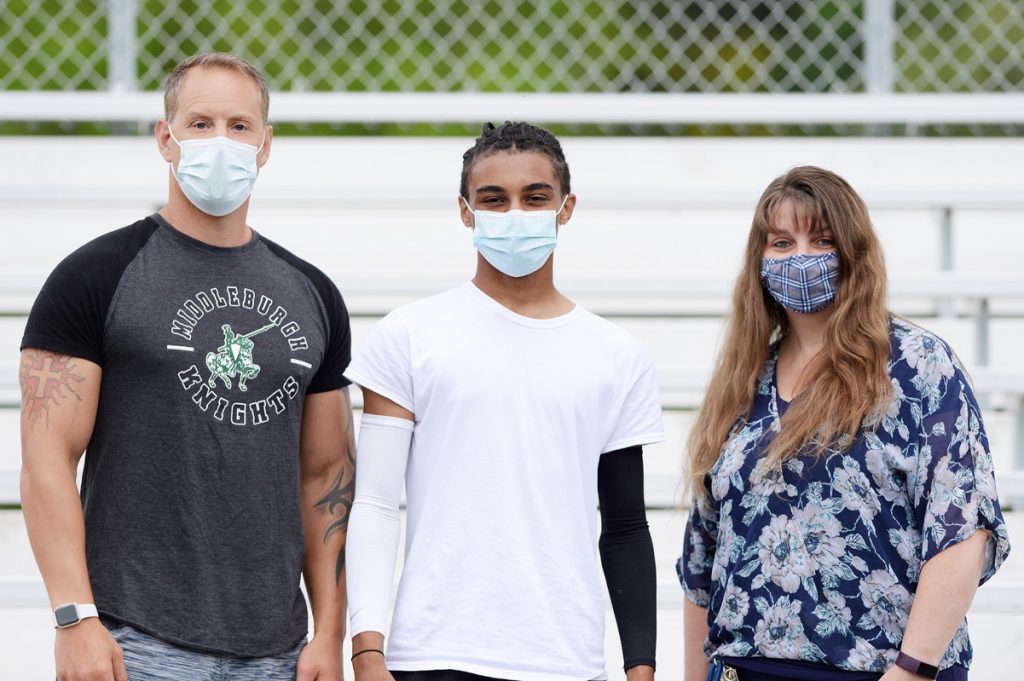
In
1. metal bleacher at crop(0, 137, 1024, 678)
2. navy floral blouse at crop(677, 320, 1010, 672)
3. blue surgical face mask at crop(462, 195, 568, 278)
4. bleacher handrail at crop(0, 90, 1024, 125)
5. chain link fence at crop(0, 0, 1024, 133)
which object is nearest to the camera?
navy floral blouse at crop(677, 320, 1010, 672)

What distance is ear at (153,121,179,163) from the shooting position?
7.40ft

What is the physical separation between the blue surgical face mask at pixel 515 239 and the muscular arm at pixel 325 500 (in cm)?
38

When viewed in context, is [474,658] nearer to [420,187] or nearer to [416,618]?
[416,618]

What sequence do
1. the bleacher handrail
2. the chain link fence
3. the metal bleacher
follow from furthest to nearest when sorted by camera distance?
the chain link fence, the bleacher handrail, the metal bleacher

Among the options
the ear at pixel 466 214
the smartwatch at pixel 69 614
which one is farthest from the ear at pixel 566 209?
the smartwatch at pixel 69 614

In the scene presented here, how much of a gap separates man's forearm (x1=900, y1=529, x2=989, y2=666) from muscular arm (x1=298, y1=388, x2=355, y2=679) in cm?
95

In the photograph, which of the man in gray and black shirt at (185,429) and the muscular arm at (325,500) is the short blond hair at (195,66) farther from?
the muscular arm at (325,500)

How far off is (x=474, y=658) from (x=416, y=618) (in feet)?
0.37

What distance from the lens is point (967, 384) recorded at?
7.13ft

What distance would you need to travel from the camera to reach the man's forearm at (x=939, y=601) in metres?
2.08

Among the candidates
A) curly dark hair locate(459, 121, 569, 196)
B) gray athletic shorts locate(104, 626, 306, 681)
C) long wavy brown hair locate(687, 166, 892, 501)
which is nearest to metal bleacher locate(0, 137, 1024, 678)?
long wavy brown hair locate(687, 166, 892, 501)

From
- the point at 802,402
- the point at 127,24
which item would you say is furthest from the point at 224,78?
the point at 127,24

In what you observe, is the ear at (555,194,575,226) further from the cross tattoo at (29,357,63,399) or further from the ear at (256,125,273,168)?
the cross tattoo at (29,357,63,399)

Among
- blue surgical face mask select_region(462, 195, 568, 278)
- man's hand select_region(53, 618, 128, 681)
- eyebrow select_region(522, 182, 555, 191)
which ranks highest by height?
eyebrow select_region(522, 182, 555, 191)
